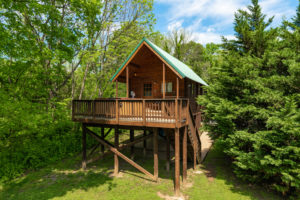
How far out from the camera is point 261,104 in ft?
29.6

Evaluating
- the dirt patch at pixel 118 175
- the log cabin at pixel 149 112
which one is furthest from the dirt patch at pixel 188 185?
the dirt patch at pixel 118 175

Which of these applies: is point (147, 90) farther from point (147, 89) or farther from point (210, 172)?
point (210, 172)

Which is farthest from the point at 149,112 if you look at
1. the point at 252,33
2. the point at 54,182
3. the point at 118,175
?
the point at 252,33

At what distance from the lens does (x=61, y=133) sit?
49.2 ft

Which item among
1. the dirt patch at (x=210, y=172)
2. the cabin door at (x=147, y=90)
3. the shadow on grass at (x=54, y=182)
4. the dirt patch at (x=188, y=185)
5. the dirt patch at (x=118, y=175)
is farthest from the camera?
the cabin door at (x=147, y=90)

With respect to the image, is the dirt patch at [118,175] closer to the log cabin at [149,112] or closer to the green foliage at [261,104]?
the log cabin at [149,112]

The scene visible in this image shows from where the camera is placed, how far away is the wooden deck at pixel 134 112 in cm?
799

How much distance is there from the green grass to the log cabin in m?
0.76

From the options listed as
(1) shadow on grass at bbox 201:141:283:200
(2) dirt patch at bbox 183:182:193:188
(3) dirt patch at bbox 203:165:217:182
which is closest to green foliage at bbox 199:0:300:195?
(1) shadow on grass at bbox 201:141:283:200

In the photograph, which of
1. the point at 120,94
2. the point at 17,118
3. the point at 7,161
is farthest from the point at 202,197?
the point at 120,94

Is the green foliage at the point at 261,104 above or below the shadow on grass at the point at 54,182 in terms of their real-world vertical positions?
above

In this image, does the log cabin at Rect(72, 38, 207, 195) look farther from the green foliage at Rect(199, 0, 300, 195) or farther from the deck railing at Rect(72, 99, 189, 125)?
the green foliage at Rect(199, 0, 300, 195)

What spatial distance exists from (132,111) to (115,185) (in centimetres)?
453

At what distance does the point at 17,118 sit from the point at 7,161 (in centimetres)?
366
